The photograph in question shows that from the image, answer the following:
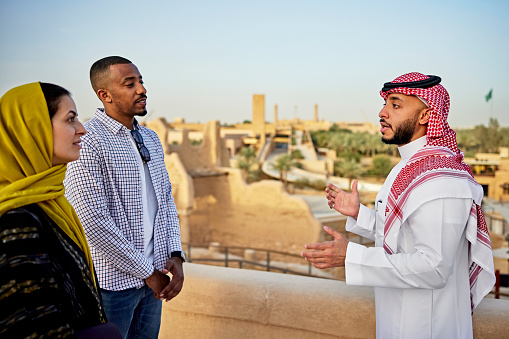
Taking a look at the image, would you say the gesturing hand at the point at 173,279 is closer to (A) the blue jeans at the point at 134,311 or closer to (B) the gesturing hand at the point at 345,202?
(A) the blue jeans at the point at 134,311

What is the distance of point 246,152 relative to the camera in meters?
31.3

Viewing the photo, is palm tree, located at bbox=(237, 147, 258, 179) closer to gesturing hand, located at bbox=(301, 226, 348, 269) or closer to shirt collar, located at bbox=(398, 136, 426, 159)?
shirt collar, located at bbox=(398, 136, 426, 159)

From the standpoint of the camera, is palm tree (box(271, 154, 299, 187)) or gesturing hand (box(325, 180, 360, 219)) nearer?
gesturing hand (box(325, 180, 360, 219))

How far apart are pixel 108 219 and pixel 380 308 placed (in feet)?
3.85

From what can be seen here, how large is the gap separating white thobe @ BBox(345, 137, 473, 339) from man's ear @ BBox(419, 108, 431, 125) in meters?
0.34

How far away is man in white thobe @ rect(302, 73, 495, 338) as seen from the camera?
152 centimetres

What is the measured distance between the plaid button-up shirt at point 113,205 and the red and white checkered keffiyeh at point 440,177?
3.43ft

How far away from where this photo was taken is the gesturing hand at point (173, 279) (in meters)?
1.97

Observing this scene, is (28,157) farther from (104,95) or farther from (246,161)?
(246,161)

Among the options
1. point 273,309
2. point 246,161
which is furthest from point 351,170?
point 273,309

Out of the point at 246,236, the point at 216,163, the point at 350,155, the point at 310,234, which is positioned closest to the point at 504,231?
the point at 310,234

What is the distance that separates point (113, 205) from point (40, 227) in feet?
2.36

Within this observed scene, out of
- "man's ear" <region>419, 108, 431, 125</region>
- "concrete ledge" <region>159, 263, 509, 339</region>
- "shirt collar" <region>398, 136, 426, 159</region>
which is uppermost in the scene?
"man's ear" <region>419, 108, 431, 125</region>

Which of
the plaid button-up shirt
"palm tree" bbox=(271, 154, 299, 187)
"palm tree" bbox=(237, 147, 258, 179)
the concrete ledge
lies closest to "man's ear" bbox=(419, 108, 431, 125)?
the concrete ledge
